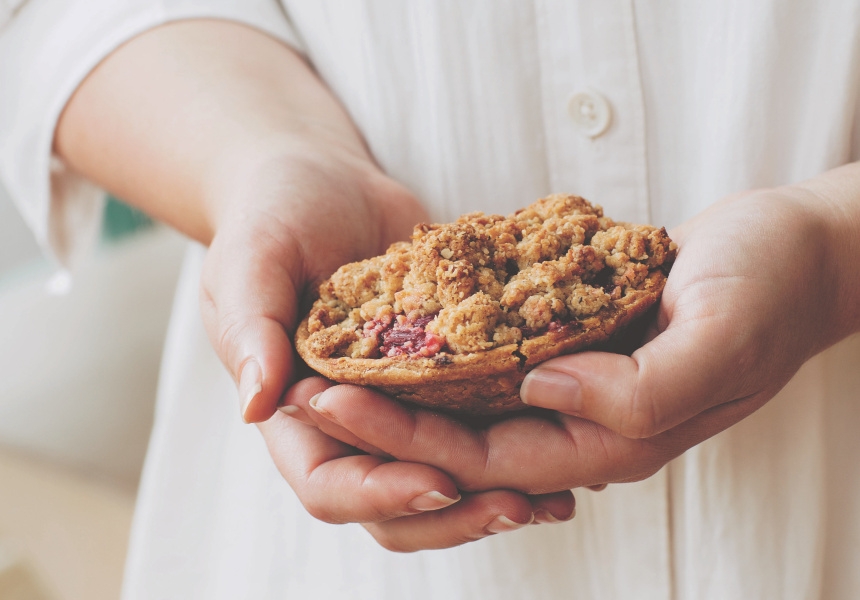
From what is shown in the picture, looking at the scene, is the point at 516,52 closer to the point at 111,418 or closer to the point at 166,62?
the point at 166,62

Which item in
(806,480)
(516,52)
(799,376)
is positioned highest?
(516,52)

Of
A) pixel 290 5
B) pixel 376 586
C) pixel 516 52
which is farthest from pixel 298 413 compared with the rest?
pixel 290 5

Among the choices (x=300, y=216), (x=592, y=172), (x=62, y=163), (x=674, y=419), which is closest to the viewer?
(x=674, y=419)

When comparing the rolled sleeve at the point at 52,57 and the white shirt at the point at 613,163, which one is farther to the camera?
the rolled sleeve at the point at 52,57

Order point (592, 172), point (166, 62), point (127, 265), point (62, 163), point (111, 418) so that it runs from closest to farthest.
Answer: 1. point (592, 172)
2. point (166, 62)
3. point (62, 163)
4. point (111, 418)
5. point (127, 265)

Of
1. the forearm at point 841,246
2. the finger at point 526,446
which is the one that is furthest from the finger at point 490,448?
the forearm at point 841,246

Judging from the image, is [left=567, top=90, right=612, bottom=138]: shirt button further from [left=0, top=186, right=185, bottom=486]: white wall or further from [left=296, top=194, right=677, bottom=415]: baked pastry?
[left=0, top=186, right=185, bottom=486]: white wall

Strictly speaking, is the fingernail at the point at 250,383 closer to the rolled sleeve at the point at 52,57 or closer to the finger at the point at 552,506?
the finger at the point at 552,506

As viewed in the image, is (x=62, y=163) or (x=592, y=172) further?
(x=62, y=163)
